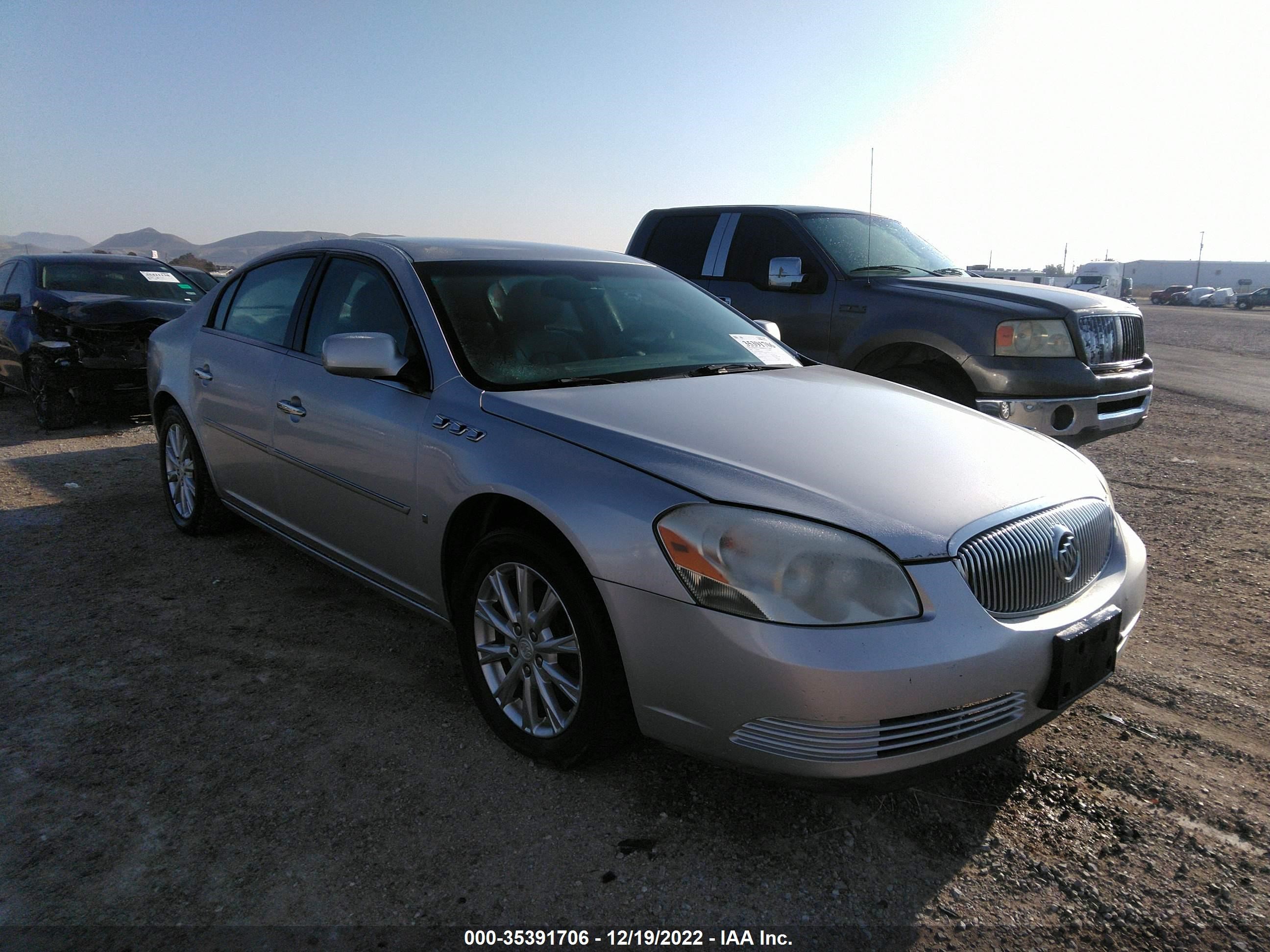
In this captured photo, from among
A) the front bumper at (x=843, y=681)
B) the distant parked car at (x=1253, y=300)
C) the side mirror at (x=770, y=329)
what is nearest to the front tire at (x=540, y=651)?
the front bumper at (x=843, y=681)

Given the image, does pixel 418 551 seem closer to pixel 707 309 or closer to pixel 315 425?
pixel 315 425

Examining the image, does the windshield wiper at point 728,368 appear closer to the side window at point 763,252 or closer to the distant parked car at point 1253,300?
the side window at point 763,252

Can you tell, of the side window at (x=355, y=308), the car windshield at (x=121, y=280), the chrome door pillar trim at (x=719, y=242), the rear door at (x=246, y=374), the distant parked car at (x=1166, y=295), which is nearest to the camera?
the side window at (x=355, y=308)

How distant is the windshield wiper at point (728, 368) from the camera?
3.37 m

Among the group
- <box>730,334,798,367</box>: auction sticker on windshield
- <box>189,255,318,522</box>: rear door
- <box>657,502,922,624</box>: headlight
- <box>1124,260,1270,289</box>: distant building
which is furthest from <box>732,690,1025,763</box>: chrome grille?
<box>1124,260,1270,289</box>: distant building

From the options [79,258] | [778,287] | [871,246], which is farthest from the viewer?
[79,258]

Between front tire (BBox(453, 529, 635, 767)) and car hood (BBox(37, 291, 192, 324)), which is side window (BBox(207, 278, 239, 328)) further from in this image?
car hood (BBox(37, 291, 192, 324))

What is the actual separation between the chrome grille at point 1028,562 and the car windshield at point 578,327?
4.53ft

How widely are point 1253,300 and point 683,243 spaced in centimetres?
6375

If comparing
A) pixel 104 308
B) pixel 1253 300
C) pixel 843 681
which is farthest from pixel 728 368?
pixel 1253 300

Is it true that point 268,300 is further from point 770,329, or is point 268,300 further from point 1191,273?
point 1191,273

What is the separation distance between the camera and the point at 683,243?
7.07m

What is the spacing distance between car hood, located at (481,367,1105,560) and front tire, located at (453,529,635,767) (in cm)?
39

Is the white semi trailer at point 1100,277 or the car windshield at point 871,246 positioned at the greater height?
the car windshield at point 871,246
